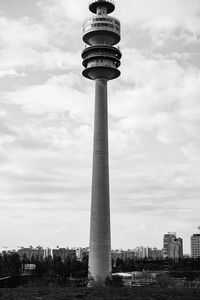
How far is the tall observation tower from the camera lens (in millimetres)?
81562

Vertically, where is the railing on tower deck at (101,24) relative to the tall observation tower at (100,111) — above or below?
above

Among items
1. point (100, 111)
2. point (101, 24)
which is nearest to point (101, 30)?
point (101, 24)

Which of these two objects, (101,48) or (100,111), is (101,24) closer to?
(101,48)

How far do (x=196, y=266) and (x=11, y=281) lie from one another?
3583 inches

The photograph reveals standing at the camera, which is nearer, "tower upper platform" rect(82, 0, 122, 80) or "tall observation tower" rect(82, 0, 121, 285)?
"tall observation tower" rect(82, 0, 121, 285)

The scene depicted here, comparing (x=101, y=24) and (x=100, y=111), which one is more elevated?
(x=101, y=24)

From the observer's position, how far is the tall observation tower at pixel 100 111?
81.6 m

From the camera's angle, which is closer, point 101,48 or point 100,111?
point 100,111

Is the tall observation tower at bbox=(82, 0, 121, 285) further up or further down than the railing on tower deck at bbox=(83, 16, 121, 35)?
further down

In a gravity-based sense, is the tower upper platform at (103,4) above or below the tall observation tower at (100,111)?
above

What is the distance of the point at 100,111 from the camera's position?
8688cm

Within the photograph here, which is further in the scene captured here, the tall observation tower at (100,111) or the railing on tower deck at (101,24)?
the railing on tower deck at (101,24)

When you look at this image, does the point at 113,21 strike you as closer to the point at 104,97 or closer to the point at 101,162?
the point at 104,97

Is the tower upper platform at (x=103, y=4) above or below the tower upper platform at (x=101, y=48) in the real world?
above
